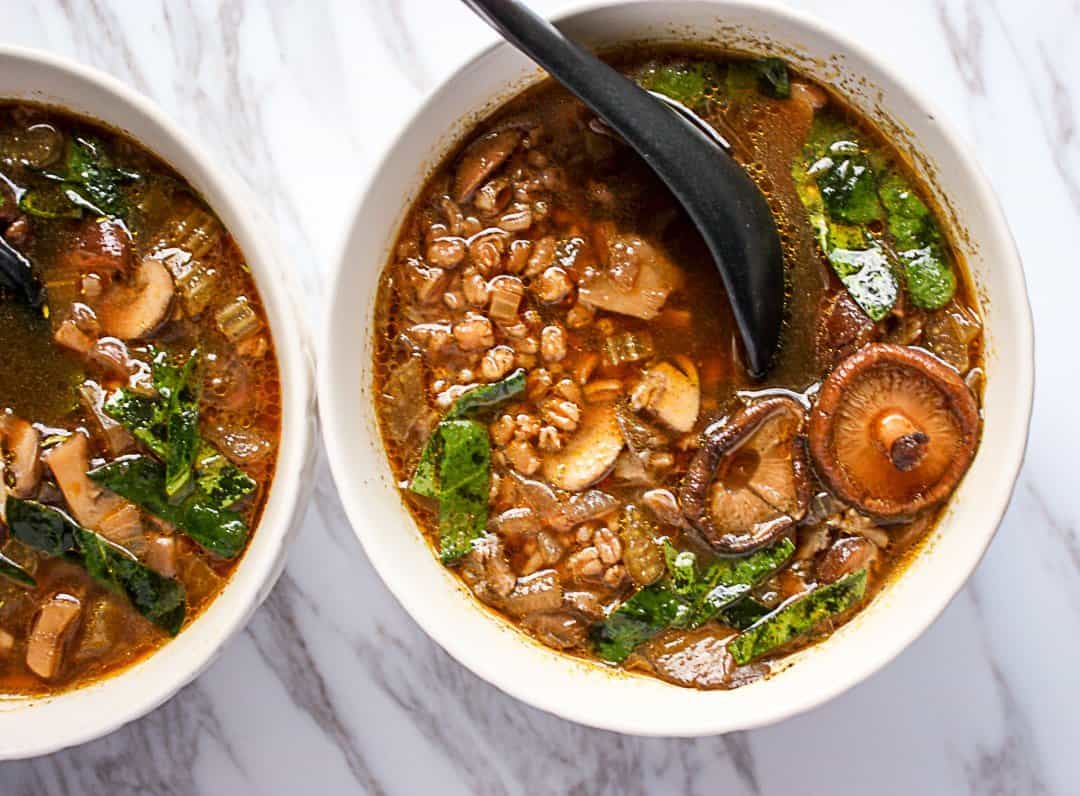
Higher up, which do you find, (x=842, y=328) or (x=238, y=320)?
(x=842, y=328)

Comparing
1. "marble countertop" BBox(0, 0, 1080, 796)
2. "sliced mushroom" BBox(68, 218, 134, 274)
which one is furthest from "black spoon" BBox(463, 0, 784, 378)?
"sliced mushroom" BBox(68, 218, 134, 274)

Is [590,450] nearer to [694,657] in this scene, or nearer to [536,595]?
[536,595]

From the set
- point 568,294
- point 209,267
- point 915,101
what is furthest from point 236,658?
point 915,101

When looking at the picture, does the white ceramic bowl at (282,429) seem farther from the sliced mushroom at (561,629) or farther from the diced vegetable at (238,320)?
the sliced mushroom at (561,629)

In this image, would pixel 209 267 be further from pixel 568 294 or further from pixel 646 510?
pixel 646 510

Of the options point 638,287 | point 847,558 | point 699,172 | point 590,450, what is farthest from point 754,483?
point 699,172

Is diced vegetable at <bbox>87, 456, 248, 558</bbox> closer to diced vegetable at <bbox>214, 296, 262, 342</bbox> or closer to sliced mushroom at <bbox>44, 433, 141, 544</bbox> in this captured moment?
sliced mushroom at <bbox>44, 433, 141, 544</bbox>
